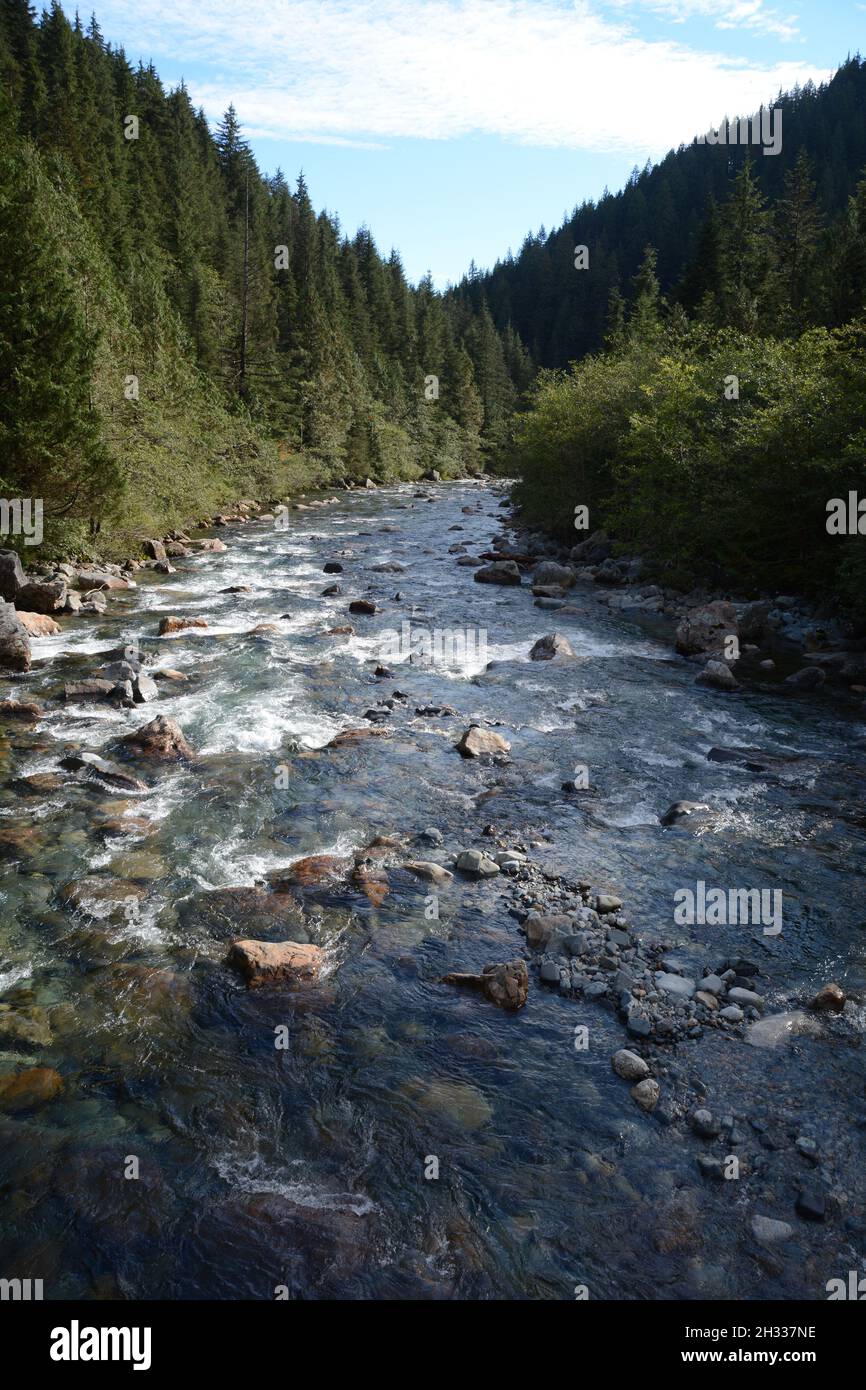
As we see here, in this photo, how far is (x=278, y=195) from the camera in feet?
344

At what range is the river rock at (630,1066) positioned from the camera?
6.52 m

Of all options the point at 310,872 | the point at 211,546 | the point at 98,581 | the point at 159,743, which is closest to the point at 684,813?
the point at 310,872

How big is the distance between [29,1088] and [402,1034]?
9.97 ft

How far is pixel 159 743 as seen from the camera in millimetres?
12469

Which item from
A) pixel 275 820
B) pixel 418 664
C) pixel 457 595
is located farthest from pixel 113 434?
pixel 275 820

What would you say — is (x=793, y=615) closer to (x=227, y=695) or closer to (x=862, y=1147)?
(x=227, y=695)

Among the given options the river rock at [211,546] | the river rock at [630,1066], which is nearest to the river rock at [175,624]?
the river rock at [211,546]

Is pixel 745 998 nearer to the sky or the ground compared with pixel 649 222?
nearer to the ground

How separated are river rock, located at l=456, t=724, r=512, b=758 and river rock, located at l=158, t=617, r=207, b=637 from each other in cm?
946

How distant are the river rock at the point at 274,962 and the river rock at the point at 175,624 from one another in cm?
1308

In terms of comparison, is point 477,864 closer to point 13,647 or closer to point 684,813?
point 684,813

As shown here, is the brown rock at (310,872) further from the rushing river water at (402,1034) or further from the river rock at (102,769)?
the river rock at (102,769)

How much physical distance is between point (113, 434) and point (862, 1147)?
1159 inches

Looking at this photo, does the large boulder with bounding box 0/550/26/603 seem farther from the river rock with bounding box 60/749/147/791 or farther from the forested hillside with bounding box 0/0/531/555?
the river rock with bounding box 60/749/147/791
